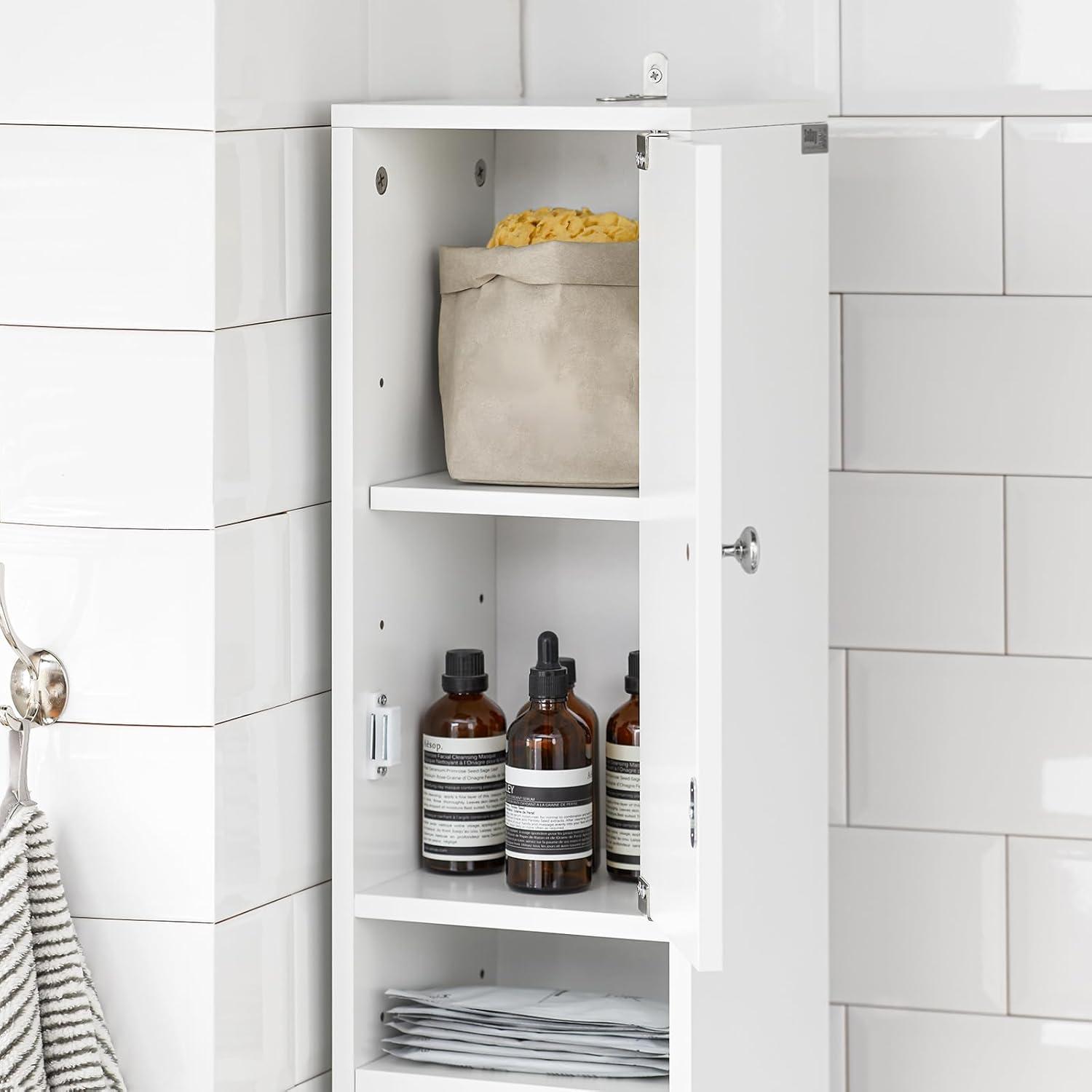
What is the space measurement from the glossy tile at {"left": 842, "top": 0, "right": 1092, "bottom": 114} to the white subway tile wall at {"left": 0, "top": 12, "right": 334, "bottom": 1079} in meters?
0.43

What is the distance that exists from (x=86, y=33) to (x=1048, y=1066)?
0.96 metres

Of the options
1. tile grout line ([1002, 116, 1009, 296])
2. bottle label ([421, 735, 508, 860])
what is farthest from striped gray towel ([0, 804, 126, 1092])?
tile grout line ([1002, 116, 1009, 296])

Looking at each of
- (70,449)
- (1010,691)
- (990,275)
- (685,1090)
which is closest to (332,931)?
(685,1090)

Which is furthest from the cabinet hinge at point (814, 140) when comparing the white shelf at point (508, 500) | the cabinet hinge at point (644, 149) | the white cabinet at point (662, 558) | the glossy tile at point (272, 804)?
the glossy tile at point (272, 804)

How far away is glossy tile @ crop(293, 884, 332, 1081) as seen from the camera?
1062 mm

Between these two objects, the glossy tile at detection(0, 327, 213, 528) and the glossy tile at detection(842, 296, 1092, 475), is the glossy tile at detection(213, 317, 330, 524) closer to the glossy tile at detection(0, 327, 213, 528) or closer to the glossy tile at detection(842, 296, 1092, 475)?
the glossy tile at detection(0, 327, 213, 528)

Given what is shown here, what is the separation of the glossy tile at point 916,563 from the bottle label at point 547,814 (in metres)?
0.27

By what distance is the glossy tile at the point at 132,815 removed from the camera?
95 cm

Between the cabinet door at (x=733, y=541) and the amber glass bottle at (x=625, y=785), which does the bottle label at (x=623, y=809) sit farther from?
the cabinet door at (x=733, y=541)

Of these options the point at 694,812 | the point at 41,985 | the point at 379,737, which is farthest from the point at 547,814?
the point at 41,985

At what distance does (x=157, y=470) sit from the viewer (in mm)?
938

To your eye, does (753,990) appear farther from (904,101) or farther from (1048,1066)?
(904,101)

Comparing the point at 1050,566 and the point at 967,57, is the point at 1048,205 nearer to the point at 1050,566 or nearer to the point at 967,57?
the point at 967,57

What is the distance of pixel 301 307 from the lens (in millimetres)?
1039
